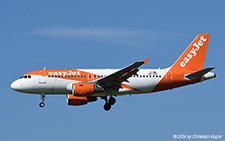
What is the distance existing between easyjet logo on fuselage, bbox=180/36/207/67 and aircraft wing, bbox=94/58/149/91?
8112 millimetres

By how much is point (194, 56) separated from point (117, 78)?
10916mm

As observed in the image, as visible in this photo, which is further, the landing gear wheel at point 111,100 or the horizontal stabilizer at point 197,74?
the landing gear wheel at point 111,100

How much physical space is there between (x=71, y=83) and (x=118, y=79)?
5.17 metres

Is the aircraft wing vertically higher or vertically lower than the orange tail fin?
lower

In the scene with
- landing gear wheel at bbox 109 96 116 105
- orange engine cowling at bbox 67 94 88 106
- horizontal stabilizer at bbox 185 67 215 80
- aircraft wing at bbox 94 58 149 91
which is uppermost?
horizontal stabilizer at bbox 185 67 215 80

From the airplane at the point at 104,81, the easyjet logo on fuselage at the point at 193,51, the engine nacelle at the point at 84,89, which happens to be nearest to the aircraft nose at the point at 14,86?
the airplane at the point at 104,81

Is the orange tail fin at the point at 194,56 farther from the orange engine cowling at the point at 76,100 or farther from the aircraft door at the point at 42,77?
the aircraft door at the point at 42,77

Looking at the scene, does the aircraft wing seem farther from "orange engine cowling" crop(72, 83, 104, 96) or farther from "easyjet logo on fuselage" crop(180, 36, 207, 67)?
"easyjet logo on fuselage" crop(180, 36, 207, 67)

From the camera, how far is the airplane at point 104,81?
50031mm

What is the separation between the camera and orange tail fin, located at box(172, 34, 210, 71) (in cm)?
5462

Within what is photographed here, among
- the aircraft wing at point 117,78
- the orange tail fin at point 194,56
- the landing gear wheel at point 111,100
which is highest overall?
the orange tail fin at point 194,56

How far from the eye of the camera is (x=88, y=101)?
54.8 metres

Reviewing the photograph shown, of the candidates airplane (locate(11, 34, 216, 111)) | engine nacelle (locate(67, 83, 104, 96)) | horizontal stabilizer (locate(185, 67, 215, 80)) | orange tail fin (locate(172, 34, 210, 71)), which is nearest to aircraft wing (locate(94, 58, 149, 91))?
airplane (locate(11, 34, 216, 111))

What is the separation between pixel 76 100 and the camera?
2138 inches
